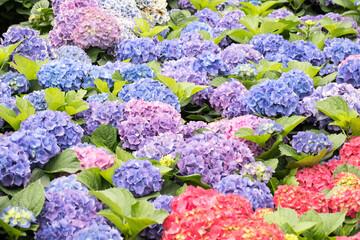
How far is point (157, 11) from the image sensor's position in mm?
5324

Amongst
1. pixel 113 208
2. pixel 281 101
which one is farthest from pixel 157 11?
pixel 113 208

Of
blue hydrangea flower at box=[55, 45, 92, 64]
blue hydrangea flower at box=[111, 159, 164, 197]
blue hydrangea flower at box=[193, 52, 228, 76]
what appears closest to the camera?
blue hydrangea flower at box=[111, 159, 164, 197]

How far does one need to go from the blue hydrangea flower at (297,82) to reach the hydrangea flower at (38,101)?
1729mm

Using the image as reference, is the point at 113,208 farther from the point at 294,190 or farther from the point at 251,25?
the point at 251,25

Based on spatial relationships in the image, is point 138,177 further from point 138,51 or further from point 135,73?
point 138,51

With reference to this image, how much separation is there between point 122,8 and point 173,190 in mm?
3040

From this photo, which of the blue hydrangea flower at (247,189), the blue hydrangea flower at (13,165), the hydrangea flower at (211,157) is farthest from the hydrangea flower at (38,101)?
the blue hydrangea flower at (247,189)

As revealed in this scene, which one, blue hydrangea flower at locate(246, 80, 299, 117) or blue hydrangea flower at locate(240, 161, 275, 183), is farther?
blue hydrangea flower at locate(246, 80, 299, 117)

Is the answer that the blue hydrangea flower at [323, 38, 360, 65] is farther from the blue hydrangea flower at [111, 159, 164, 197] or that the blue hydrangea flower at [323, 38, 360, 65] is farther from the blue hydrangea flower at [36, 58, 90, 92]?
the blue hydrangea flower at [111, 159, 164, 197]

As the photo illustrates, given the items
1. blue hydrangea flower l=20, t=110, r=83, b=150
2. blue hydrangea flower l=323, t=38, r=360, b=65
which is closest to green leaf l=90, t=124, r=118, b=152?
blue hydrangea flower l=20, t=110, r=83, b=150

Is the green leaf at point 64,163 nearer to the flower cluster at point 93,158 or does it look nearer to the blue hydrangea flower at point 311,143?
the flower cluster at point 93,158

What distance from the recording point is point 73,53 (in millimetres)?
4172

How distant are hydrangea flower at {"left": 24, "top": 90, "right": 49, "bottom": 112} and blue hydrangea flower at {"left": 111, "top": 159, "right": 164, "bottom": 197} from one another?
1.05 m

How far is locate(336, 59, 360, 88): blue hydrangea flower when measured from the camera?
386 centimetres
